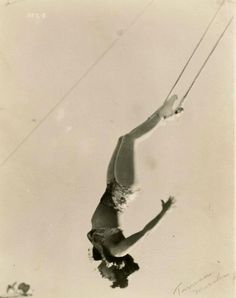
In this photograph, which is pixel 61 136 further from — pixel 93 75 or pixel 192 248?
pixel 192 248

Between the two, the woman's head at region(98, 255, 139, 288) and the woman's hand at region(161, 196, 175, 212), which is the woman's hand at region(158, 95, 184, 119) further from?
the woman's head at region(98, 255, 139, 288)

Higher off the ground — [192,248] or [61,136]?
[61,136]

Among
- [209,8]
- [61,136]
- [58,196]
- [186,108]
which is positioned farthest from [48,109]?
[209,8]

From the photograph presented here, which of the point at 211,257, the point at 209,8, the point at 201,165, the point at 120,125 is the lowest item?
the point at 211,257
